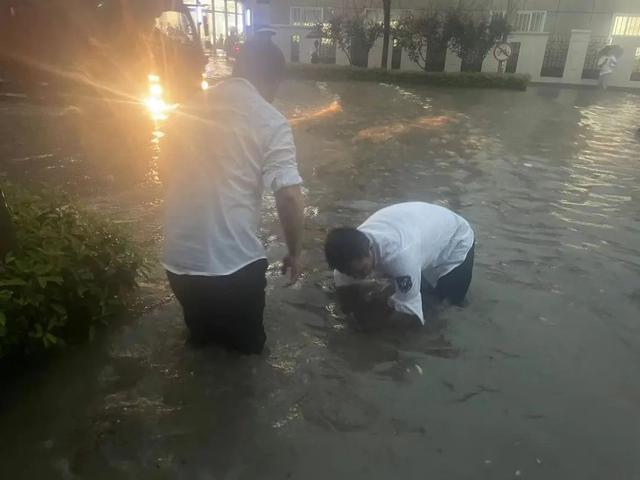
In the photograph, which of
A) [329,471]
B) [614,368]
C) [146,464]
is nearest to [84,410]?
[146,464]

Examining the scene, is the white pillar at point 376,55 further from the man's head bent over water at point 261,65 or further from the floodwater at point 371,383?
the man's head bent over water at point 261,65

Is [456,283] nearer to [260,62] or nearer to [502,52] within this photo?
[260,62]

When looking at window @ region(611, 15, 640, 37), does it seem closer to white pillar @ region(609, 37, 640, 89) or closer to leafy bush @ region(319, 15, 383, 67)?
white pillar @ region(609, 37, 640, 89)

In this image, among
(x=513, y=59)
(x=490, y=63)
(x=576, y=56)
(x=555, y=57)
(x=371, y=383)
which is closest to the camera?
(x=371, y=383)

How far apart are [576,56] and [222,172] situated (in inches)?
1085

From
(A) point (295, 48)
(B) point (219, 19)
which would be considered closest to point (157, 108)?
(A) point (295, 48)

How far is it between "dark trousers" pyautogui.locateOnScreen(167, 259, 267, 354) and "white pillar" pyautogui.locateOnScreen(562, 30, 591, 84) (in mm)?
27152

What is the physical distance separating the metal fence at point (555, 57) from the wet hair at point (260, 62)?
2696 cm

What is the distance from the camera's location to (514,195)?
287 inches

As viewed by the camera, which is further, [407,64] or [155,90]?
[407,64]

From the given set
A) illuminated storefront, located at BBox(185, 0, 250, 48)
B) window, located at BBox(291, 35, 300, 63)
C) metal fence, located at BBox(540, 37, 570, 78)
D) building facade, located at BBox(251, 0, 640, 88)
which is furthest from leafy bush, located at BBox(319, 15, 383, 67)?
illuminated storefront, located at BBox(185, 0, 250, 48)

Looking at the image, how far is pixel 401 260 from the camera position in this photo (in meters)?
3.28

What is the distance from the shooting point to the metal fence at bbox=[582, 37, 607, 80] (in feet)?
81.1

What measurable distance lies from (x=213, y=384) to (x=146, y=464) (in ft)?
2.18
